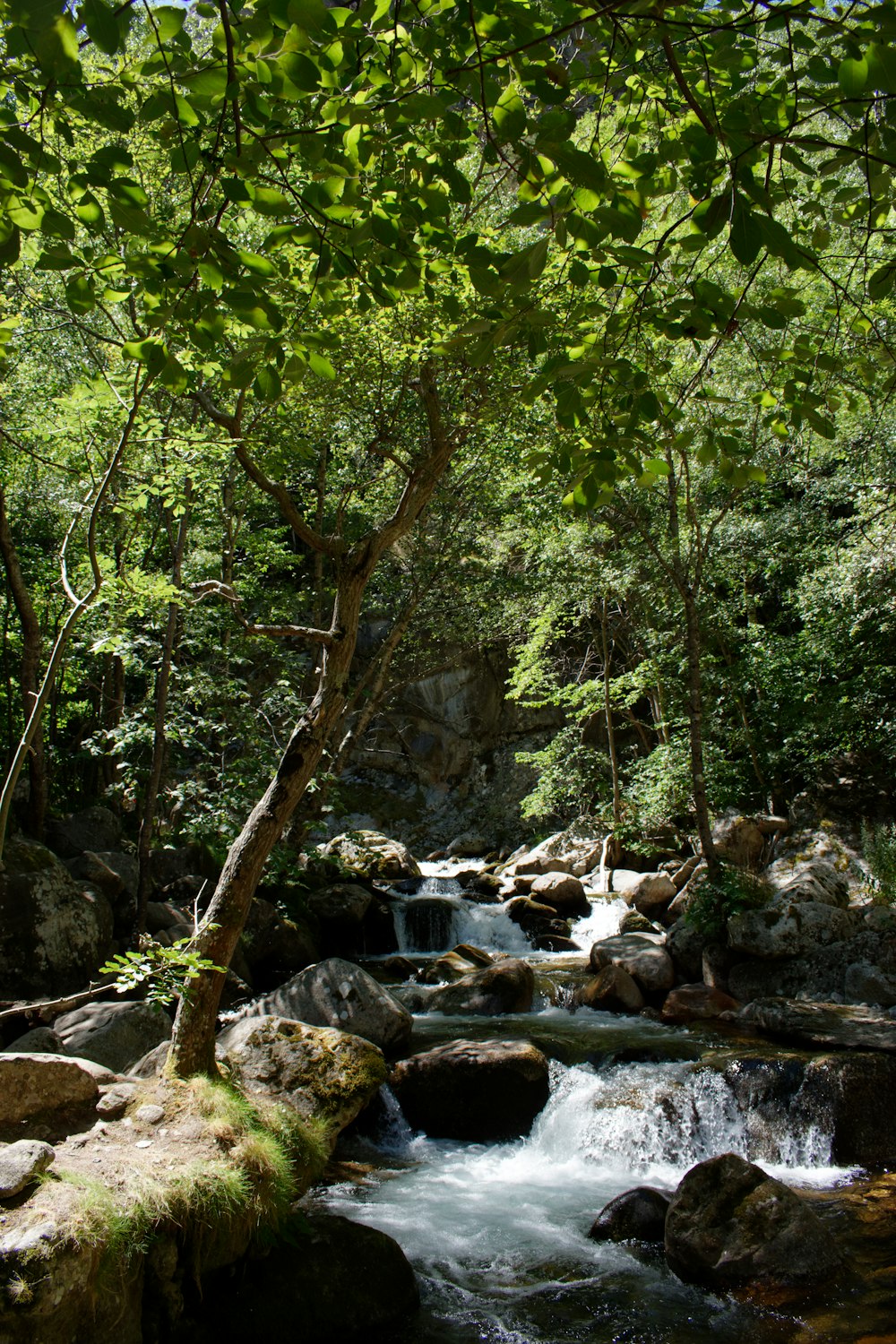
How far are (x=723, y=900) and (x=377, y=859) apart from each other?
7.32m

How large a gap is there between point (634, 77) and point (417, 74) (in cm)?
114

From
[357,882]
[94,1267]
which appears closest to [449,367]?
[94,1267]

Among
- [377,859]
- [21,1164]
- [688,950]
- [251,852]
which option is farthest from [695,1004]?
[377,859]

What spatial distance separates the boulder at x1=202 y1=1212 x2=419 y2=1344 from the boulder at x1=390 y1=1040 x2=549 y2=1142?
220 cm

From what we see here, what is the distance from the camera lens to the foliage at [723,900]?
9.91 meters

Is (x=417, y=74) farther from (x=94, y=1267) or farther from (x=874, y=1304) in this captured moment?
(x=874, y=1304)

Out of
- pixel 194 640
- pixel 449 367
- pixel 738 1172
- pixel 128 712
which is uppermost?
pixel 449 367

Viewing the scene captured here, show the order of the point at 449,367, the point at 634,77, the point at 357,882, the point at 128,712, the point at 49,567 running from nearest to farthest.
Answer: the point at 634,77 < the point at 449,367 < the point at 128,712 < the point at 49,567 < the point at 357,882

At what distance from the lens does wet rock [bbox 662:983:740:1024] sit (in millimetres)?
8664

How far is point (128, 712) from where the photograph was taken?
990 cm

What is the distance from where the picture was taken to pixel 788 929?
9477mm

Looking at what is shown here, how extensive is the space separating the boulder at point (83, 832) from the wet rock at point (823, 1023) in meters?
7.75

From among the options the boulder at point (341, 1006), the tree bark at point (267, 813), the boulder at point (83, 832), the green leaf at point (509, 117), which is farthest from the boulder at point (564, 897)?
the green leaf at point (509, 117)

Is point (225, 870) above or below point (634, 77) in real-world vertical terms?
below
